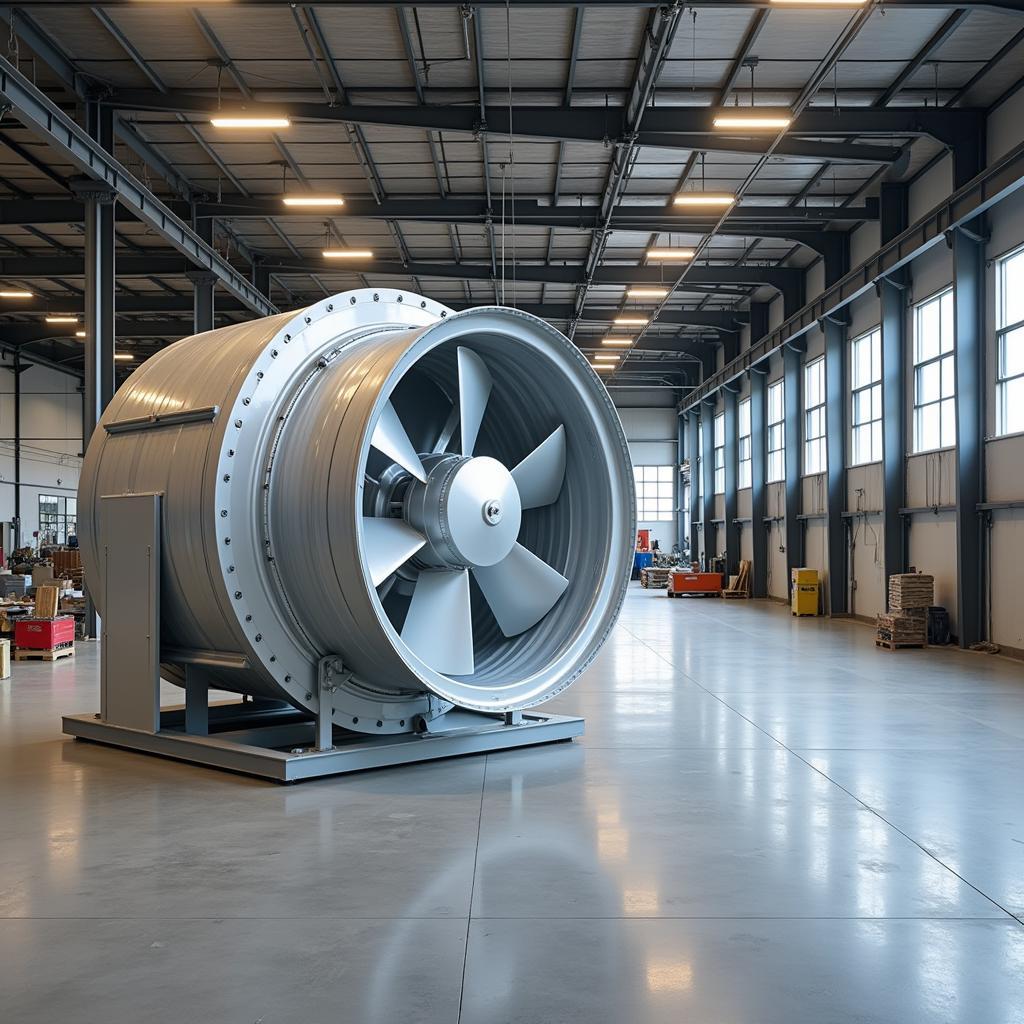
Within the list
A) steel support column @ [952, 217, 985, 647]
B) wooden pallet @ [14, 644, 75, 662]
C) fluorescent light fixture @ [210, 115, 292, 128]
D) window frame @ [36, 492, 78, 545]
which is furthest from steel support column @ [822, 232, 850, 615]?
window frame @ [36, 492, 78, 545]

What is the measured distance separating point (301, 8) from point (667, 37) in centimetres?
420

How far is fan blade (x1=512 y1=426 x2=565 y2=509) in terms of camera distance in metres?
8.02

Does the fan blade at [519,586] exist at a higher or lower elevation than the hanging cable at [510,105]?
lower

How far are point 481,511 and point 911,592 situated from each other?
35.8ft

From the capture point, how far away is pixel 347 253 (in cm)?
2220

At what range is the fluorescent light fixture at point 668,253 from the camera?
73.6 feet

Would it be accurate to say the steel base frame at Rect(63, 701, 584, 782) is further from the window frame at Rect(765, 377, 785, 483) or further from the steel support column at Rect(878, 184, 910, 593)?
the window frame at Rect(765, 377, 785, 483)

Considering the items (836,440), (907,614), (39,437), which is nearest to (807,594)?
(836,440)

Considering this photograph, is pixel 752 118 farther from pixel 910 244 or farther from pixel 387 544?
pixel 387 544

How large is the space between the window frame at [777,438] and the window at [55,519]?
78.1 ft

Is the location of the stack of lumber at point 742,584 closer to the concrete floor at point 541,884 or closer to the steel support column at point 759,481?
the steel support column at point 759,481

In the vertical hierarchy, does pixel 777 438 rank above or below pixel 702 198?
below

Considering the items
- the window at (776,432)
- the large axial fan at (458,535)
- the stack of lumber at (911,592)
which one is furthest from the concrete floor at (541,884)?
the window at (776,432)

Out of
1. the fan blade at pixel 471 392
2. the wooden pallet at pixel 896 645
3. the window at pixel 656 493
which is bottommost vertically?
the wooden pallet at pixel 896 645
